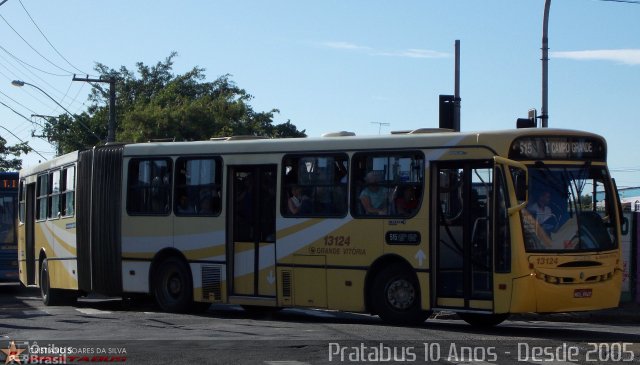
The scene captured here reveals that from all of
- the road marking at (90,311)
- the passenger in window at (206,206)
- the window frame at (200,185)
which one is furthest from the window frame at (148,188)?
the road marking at (90,311)

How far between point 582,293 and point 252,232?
5703 mm

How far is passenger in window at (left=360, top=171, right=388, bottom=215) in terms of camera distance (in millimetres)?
15430

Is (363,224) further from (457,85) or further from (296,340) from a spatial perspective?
(457,85)

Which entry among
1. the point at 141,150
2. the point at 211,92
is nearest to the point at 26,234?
the point at 141,150

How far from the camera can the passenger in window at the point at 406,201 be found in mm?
15086

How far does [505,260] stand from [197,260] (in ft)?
19.6

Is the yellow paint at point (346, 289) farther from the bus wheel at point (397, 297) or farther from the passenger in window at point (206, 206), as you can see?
the passenger in window at point (206, 206)

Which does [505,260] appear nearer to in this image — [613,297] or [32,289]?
[613,297]

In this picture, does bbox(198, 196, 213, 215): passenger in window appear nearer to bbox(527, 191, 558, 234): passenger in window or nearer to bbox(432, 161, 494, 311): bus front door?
bbox(432, 161, 494, 311): bus front door

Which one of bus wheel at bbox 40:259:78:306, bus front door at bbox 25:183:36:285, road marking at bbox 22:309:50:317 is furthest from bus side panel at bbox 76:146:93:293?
bus front door at bbox 25:183:36:285

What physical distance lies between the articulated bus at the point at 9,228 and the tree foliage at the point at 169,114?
527 inches

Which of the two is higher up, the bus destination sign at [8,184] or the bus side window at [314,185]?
the bus destination sign at [8,184]

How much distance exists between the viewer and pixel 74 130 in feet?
232

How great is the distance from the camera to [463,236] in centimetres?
1463
